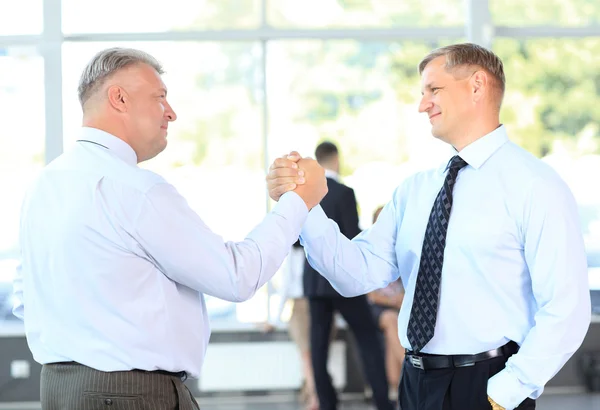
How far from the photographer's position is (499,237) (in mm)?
2301

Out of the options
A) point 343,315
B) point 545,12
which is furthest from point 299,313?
point 545,12

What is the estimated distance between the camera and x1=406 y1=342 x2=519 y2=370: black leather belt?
2.30m

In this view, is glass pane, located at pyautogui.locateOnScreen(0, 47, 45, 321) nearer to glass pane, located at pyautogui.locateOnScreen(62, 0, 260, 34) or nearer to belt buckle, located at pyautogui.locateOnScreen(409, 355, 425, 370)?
glass pane, located at pyautogui.locateOnScreen(62, 0, 260, 34)

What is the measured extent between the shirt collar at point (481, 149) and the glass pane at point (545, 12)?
4.62 metres

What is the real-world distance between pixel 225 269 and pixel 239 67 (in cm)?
486

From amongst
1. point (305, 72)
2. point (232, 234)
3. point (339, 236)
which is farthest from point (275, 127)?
point (339, 236)

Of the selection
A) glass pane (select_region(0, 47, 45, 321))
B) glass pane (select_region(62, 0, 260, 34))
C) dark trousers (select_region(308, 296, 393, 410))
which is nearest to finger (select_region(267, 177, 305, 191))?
dark trousers (select_region(308, 296, 393, 410))

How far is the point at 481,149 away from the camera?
2449 mm

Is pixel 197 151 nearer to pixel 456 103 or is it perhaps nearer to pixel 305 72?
pixel 305 72

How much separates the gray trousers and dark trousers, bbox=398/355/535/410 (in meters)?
0.72

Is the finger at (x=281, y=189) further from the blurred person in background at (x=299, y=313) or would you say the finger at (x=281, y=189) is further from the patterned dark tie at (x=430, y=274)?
the blurred person in background at (x=299, y=313)

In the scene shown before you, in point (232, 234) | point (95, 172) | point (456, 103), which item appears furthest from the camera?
point (232, 234)

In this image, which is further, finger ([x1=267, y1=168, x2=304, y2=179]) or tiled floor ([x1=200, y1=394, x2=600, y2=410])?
tiled floor ([x1=200, y1=394, x2=600, y2=410])

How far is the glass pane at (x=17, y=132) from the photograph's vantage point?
21.9 feet
